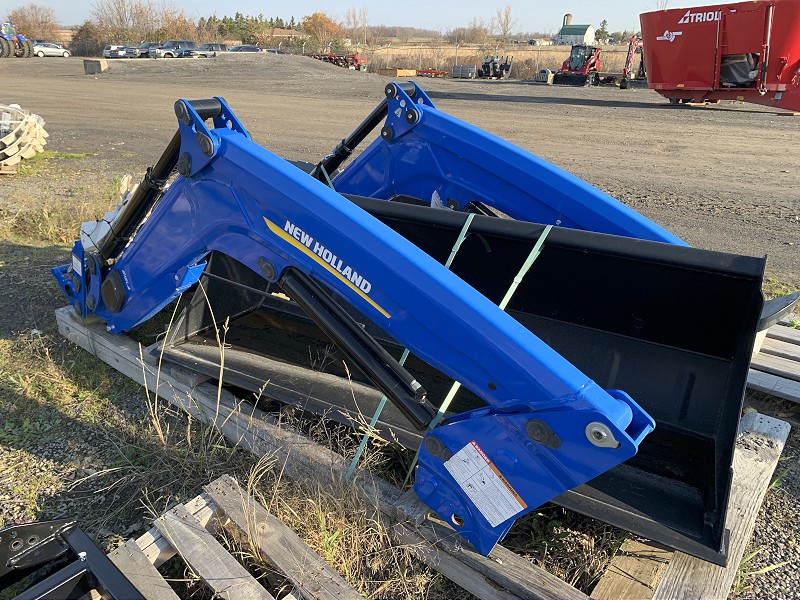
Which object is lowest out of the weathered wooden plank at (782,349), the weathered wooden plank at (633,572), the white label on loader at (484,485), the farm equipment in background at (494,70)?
the weathered wooden plank at (633,572)

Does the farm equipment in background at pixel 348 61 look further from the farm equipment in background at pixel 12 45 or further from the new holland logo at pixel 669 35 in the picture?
the new holland logo at pixel 669 35

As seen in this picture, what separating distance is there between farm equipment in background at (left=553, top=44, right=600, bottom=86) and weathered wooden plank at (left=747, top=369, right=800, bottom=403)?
2534cm

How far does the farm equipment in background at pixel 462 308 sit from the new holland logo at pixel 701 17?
12494 millimetres

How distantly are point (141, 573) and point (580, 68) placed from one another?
1099 inches

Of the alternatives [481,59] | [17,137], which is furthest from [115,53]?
[17,137]

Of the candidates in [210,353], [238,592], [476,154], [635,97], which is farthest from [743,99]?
[238,592]

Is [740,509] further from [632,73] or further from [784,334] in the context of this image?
[632,73]

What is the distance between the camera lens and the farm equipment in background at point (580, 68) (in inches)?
1022

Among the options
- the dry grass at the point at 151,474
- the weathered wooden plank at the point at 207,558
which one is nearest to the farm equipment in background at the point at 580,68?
the dry grass at the point at 151,474

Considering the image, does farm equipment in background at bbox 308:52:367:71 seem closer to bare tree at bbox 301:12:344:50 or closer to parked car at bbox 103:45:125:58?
parked car at bbox 103:45:125:58

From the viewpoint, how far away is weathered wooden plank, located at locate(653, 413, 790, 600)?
207cm

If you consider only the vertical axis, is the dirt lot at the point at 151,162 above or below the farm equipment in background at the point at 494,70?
below

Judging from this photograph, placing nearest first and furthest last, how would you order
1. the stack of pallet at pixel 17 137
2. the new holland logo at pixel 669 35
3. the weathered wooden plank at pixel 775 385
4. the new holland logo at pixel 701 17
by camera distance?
the weathered wooden plank at pixel 775 385 → the stack of pallet at pixel 17 137 → the new holland logo at pixel 701 17 → the new holland logo at pixel 669 35

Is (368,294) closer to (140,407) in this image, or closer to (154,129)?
(140,407)
